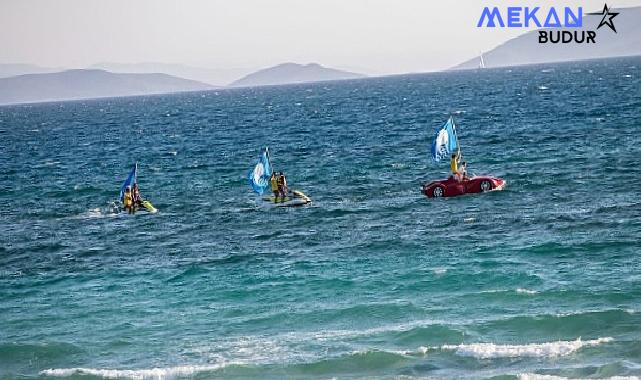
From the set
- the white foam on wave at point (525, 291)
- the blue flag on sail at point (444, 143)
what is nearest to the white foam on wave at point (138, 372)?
the white foam on wave at point (525, 291)

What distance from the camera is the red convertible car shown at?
47875 mm

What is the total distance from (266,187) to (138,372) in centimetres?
2374

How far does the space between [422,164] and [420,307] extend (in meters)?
35.5

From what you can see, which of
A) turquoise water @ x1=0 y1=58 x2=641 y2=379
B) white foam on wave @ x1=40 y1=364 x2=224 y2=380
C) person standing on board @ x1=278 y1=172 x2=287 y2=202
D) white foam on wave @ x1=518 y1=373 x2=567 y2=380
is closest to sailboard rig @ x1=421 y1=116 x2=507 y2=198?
turquoise water @ x1=0 y1=58 x2=641 y2=379

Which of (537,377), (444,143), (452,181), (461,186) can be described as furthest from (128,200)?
(537,377)

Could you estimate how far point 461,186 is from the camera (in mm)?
47719

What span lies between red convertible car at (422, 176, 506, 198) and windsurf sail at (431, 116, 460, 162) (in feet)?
5.01

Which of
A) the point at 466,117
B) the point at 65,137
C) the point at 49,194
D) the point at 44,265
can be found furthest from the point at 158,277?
the point at 65,137

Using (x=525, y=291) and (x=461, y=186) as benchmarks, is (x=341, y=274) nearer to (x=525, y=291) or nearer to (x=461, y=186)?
(x=525, y=291)

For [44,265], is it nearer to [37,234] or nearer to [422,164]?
[37,234]

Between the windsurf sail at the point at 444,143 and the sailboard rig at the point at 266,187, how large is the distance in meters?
7.27

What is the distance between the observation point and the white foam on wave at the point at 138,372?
2505 cm

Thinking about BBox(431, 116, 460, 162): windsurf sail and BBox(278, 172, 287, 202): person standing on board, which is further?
BBox(278, 172, 287, 202): person standing on board

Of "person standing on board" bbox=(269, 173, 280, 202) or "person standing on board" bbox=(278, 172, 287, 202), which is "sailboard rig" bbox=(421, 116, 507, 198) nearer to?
"person standing on board" bbox=(278, 172, 287, 202)
